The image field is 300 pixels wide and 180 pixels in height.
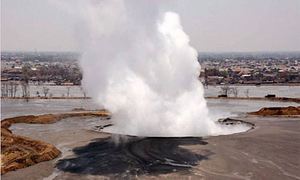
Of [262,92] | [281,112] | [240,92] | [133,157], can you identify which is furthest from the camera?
[240,92]

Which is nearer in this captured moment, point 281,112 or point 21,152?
point 21,152

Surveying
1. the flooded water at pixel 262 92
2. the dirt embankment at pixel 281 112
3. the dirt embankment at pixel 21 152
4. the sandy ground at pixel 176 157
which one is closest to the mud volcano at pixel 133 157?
the sandy ground at pixel 176 157

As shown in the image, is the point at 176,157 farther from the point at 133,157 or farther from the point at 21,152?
the point at 21,152

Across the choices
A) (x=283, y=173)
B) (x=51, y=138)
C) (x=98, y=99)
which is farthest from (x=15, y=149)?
(x=283, y=173)

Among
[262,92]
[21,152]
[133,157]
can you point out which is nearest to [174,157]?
[133,157]

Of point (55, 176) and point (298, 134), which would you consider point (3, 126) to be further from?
point (298, 134)

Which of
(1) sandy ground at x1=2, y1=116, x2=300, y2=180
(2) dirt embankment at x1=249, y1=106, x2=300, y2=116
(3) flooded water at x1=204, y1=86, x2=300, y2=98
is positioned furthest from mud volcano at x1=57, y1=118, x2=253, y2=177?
(3) flooded water at x1=204, y1=86, x2=300, y2=98

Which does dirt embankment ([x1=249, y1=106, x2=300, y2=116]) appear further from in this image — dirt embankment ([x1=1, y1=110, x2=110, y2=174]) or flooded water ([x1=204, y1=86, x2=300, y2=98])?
dirt embankment ([x1=1, y1=110, x2=110, y2=174])
